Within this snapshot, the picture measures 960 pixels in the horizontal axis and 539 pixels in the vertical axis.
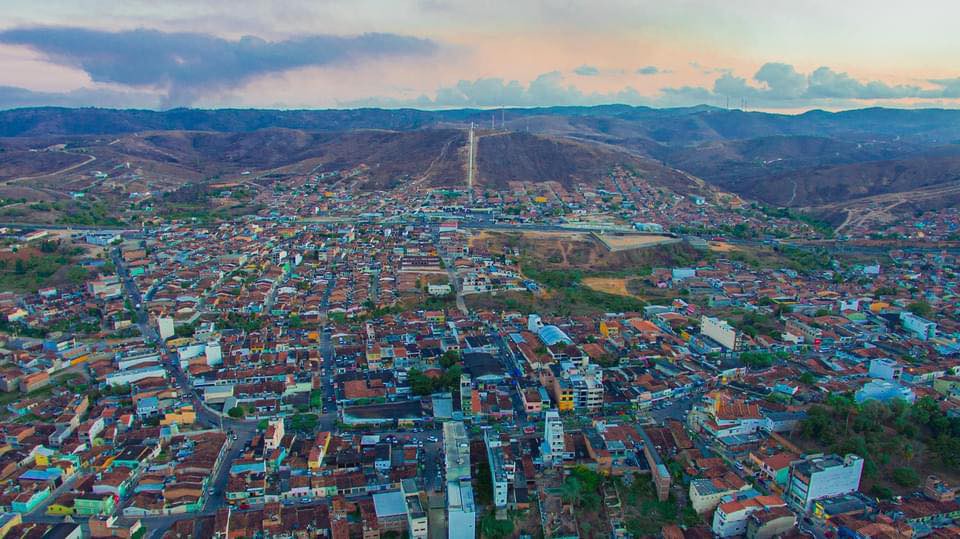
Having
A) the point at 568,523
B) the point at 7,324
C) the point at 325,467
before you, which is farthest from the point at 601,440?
the point at 7,324

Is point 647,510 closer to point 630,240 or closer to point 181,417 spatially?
point 181,417

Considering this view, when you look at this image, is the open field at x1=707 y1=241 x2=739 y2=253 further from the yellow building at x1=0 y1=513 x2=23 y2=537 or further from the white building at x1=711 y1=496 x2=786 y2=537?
the yellow building at x1=0 y1=513 x2=23 y2=537

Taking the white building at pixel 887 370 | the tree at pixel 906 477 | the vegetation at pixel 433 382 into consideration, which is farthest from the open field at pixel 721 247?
the vegetation at pixel 433 382

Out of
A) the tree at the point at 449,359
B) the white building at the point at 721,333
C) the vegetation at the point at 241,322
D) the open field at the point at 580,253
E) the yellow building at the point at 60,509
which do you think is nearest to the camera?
the yellow building at the point at 60,509

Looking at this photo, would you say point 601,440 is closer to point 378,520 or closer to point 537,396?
point 537,396

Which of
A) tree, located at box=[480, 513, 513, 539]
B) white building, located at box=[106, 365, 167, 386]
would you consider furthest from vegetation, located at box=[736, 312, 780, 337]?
white building, located at box=[106, 365, 167, 386]

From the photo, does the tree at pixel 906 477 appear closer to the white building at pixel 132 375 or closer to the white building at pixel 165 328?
the white building at pixel 132 375

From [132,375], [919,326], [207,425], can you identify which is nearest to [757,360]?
[919,326]

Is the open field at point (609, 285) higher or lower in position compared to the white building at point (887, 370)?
lower
